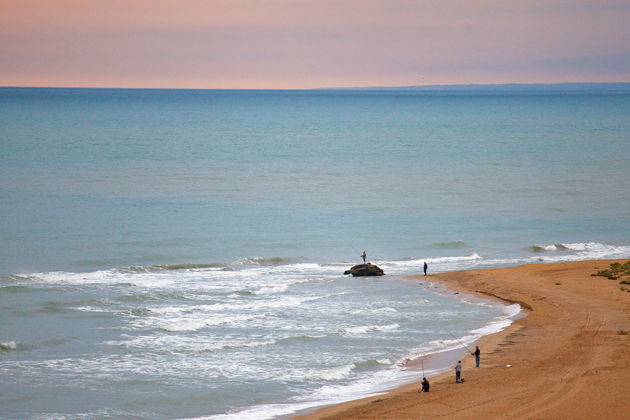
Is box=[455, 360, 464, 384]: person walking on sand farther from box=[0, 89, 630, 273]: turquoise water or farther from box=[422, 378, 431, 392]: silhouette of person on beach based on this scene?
box=[0, 89, 630, 273]: turquoise water

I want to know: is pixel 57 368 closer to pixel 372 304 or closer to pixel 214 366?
pixel 214 366

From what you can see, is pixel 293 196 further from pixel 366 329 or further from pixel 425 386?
pixel 425 386

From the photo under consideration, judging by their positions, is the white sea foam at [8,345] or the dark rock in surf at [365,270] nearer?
the white sea foam at [8,345]

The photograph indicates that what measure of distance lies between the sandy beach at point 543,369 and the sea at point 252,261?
4.69ft

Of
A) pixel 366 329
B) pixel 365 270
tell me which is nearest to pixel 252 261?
pixel 365 270

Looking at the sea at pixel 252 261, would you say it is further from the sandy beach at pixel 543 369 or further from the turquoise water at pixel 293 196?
the sandy beach at pixel 543 369

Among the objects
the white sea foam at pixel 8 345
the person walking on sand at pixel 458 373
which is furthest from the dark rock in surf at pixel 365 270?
the white sea foam at pixel 8 345

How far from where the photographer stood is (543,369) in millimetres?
27453

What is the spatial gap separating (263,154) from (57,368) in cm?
8541

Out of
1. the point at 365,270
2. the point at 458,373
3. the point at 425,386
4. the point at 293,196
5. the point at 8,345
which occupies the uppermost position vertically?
the point at 293,196

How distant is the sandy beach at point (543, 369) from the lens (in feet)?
78.1

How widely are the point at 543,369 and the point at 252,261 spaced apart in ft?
75.3

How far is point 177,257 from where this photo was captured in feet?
156

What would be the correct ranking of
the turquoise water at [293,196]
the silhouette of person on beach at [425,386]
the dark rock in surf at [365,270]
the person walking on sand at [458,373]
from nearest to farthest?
the silhouette of person on beach at [425,386] < the person walking on sand at [458,373] < the dark rock in surf at [365,270] < the turquoise water at [293,196]
